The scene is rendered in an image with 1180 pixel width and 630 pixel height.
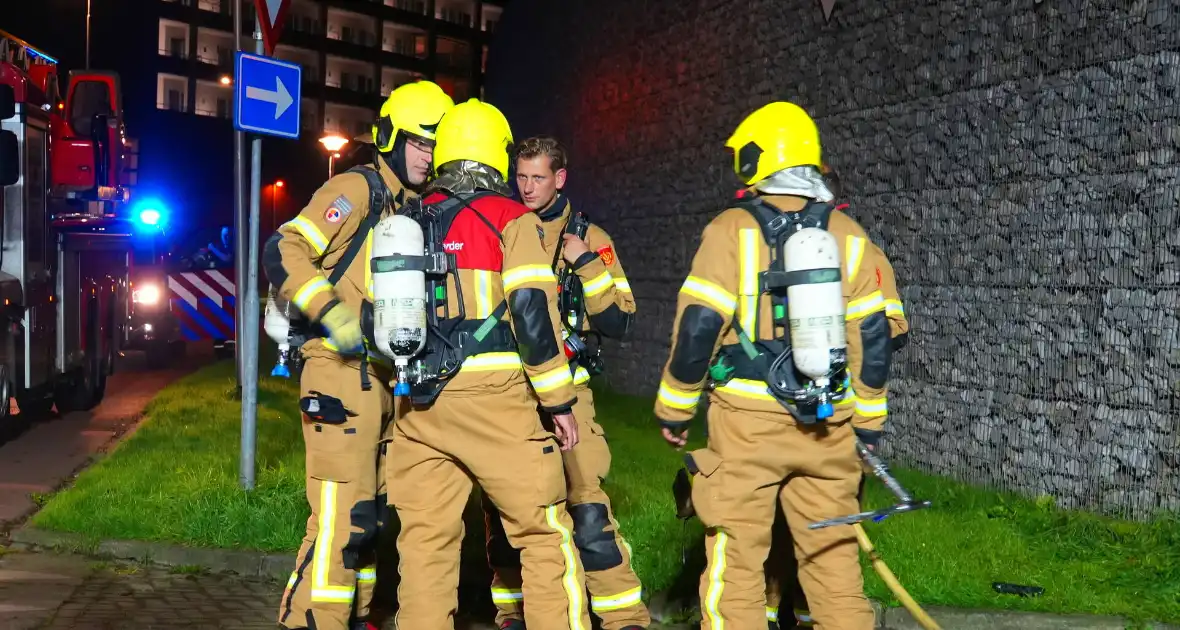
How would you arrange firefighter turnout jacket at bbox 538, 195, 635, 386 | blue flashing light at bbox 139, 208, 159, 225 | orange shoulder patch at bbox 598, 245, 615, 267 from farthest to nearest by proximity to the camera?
1. blue flashing light at bbox 139, 208, 159, 225
2. orange shoulder patch at bbox 598, 245, 615, 267
3. firefighter turnout jacket at bbox 538, 195, 635, 386

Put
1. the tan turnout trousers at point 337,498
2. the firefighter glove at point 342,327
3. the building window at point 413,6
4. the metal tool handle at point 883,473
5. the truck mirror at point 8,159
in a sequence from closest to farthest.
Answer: the metal tool handle at point 883,473
the firefighter glove at point 342,327
the tan turnout trousers at point 337,498
the truck mirror at point 8,159
the building window at point 413,6

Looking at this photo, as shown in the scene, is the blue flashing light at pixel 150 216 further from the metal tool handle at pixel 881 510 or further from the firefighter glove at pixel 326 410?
the metal tool handle at pixel 881 510

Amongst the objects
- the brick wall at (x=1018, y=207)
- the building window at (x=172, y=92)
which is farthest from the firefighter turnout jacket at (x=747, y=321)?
the building window at (x=172, y=92)

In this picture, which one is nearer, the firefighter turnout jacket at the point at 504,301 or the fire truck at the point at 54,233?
the firefighter turnout jacket at the point at 504,301

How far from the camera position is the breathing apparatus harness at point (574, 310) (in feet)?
17.3

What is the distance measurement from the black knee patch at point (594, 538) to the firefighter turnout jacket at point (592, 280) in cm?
53

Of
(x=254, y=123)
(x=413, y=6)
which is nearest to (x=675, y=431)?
(x=254, y=123)

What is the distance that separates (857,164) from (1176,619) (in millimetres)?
4731

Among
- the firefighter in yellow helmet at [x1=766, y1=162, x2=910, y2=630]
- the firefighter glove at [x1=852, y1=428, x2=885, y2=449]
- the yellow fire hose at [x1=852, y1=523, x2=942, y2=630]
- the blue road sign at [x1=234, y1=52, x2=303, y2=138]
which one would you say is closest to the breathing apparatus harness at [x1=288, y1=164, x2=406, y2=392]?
the firefighter in yellow helmet at [x1=766, y1=162, x2=910, y2=630]

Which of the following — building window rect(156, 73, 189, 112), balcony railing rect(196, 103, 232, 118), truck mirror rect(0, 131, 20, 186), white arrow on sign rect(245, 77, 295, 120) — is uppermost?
building window rect(156, 73, 189, 112)

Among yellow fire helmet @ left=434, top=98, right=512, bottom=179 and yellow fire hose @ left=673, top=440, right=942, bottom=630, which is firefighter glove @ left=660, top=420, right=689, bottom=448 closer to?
yellow fire hose @ left=673, top=440, right=942, bottom=630

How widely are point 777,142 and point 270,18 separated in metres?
4.52

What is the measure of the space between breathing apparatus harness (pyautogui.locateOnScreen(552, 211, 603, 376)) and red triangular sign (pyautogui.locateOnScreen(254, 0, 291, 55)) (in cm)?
321

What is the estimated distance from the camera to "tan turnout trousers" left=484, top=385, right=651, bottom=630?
4.94m
